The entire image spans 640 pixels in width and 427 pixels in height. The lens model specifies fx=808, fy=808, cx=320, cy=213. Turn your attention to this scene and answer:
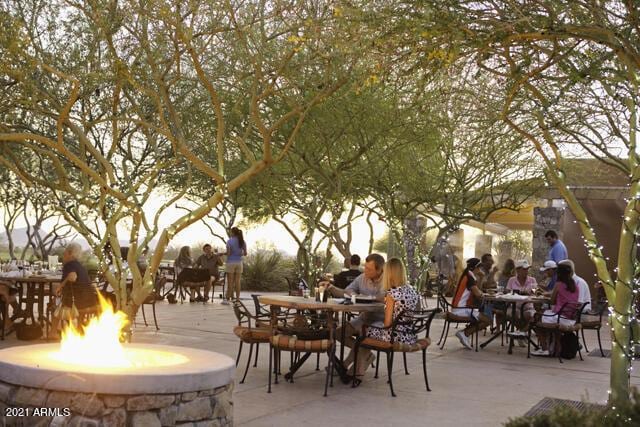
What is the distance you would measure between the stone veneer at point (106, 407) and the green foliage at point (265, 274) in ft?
61.0

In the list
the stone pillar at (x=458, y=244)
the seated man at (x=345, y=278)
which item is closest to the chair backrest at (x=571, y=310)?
the seated man at (x=345, y=278)

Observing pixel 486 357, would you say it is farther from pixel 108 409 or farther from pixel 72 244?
pixel 108 409

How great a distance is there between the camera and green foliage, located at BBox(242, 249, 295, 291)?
23.8m

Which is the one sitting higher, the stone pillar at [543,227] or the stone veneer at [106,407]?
the stone pillar at [543,227]

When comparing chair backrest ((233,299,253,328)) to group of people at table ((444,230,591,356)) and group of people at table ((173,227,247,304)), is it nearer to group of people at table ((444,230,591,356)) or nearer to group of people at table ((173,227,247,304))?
group of people at table ((444,230,591,356))

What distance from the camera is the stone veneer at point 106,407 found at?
4637 millimetres

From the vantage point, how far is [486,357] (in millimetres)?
10344

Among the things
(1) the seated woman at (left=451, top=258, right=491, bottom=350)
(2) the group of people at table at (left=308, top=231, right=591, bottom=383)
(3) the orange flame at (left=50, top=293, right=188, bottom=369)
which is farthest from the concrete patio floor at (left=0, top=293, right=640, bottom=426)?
(3) the orange flame at (left=50, top=293, right=188, bottom=369)

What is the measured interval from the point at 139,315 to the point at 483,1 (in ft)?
31.9

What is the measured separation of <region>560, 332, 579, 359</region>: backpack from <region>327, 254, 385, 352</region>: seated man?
333 cm

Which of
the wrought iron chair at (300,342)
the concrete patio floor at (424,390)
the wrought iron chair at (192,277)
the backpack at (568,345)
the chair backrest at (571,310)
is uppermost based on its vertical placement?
the wrought iron chair at (192,277)

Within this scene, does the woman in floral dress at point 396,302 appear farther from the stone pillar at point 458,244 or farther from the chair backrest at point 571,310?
the stone pillar at point 458,244

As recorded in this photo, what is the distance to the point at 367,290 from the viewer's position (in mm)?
8492

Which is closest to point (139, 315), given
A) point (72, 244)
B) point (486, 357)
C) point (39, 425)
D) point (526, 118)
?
point (72, 244)
